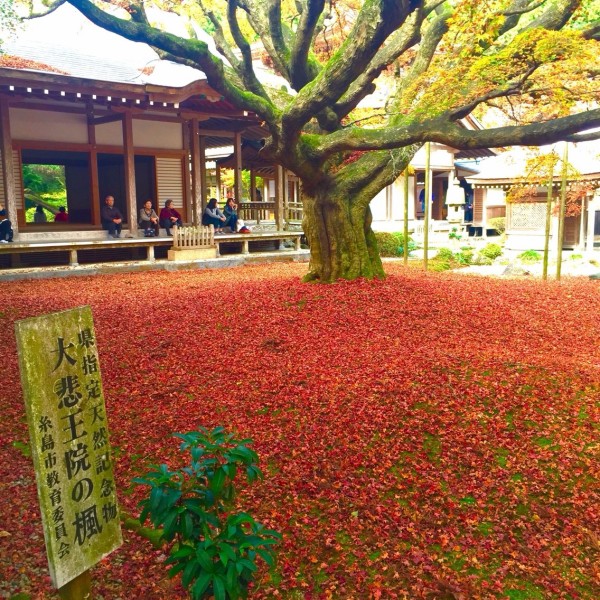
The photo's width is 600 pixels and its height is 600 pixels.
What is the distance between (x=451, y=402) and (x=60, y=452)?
12.2ft

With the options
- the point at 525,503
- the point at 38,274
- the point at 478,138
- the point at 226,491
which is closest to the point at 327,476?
the point at 525,503

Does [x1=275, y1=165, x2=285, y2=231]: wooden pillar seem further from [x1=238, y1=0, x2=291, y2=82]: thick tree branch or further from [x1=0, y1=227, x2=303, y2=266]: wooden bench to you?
[x1=238, y1=0, x2=291, y2=82]: thick tree branch

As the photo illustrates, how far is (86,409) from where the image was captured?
2.75 metres

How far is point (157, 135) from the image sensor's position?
17.7m

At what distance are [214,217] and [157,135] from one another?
307 cm

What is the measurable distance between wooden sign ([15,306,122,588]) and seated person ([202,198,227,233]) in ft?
53.0

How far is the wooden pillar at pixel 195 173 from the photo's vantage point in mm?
17984

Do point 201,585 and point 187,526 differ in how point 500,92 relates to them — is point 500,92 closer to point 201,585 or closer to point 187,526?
point 187,526

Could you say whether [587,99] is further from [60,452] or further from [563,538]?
[60,452]

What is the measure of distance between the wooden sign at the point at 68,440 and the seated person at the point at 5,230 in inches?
502

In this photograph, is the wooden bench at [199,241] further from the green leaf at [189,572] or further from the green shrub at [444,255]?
the green leaf at [189,572]

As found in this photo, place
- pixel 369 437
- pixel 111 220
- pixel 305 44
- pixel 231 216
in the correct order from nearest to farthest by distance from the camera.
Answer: pixel 369 437
pixel 305 44
pixel 111 220
pixel 231 216

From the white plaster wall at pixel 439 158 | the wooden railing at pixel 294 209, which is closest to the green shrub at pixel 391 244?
the wooden railing at pixel 294 209

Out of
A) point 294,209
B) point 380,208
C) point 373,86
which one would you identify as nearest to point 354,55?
point 373,86
